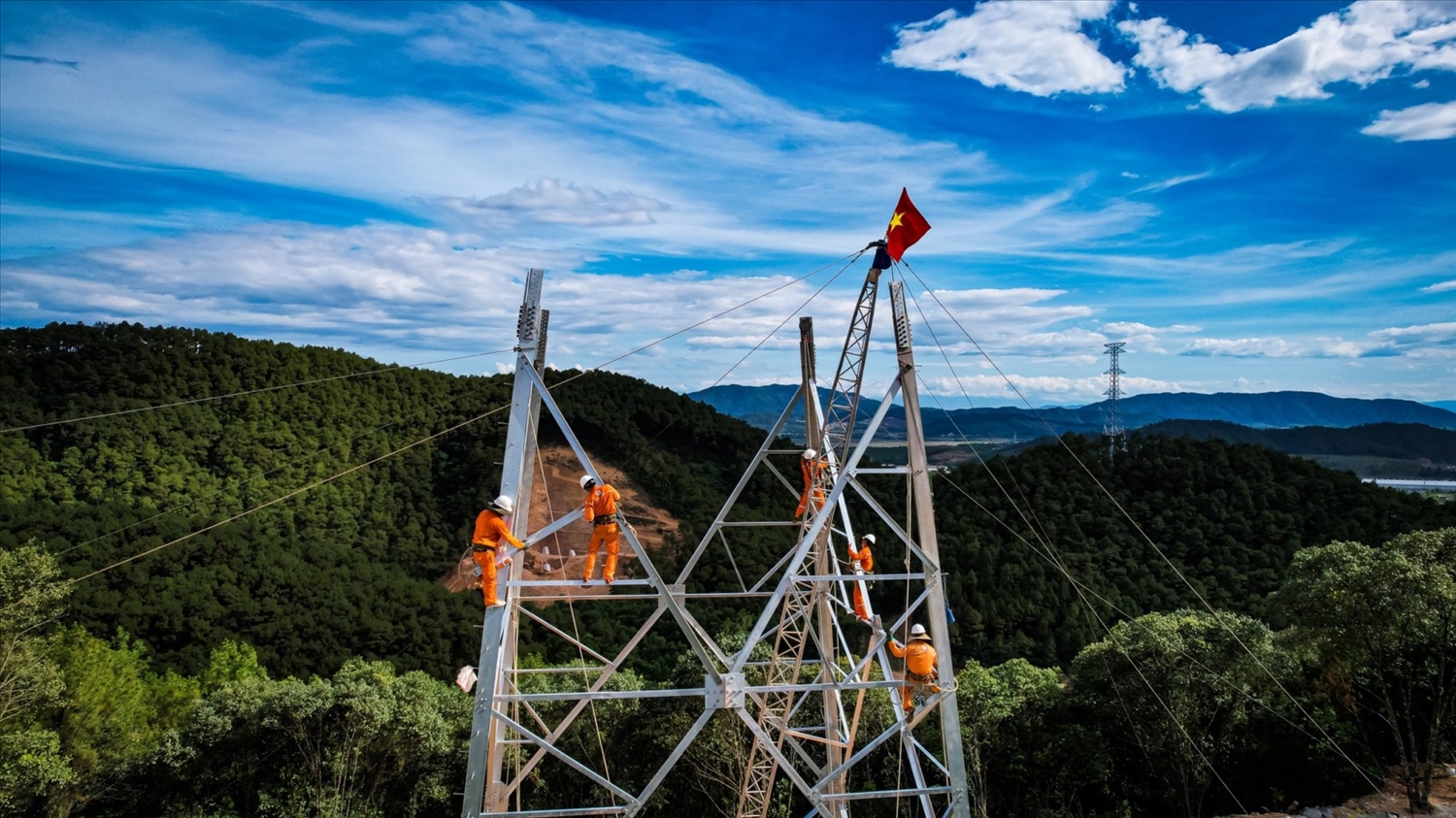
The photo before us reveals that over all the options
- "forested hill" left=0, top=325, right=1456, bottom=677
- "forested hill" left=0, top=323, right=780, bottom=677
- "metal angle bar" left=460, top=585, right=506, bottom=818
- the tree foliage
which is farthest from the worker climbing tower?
"forested hill" left=0, top=323, right=780, bottom=677

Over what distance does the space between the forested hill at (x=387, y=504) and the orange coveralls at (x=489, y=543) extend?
1121 inches

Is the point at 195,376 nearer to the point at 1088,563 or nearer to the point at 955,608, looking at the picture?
the point at 955,608

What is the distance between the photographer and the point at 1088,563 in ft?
176

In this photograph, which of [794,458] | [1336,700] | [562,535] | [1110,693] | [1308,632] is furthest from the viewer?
[794,458]

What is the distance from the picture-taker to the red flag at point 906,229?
16.7 metres

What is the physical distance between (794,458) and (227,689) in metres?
52.0

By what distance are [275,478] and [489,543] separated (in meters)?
61.7

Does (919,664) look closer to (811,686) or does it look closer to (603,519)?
(811,686)

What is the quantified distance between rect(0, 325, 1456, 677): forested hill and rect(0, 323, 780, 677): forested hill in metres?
0.17

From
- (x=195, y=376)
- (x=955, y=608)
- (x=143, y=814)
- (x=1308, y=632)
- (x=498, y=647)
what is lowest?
(x=143, y=814)

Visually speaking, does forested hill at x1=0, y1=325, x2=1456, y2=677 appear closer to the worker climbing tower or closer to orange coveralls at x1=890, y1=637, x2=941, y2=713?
the worker climbing tower

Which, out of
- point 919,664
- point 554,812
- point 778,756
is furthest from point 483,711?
point 919,664

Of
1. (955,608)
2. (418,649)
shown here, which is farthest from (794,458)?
(418,649)

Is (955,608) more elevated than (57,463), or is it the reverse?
(57,463)
